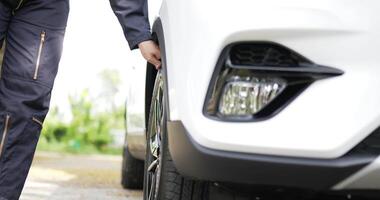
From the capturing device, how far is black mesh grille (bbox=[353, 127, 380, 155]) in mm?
1894

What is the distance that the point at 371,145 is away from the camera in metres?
1.91

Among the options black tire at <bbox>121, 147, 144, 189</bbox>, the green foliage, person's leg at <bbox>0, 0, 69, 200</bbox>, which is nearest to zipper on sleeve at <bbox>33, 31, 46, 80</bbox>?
person's leg at <bbox>0, 0, 69, 200</bbox>

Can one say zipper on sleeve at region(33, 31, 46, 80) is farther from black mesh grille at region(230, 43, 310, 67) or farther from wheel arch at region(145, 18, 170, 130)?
black mesh grille at region(230, 43, 310, 67)

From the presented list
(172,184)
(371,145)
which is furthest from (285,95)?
(172,184)

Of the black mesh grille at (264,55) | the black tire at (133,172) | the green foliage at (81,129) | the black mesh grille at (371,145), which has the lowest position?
the green foliage at (81,129)

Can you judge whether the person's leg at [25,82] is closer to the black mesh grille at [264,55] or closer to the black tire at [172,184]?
the black tire at [172,184]

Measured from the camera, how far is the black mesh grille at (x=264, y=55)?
1.95 meters

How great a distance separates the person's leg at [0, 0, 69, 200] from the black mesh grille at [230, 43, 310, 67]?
1.14 metres

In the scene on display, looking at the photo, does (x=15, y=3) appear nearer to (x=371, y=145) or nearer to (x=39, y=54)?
(x=39, y=54)

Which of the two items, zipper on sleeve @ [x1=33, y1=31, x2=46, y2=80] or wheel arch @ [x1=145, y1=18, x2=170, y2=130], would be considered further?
zipper on sleeve @ [x1=33, y1=31, x2=46, y2=80]

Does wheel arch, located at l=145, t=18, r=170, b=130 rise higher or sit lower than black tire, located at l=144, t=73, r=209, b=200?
higher

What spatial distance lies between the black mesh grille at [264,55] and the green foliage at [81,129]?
21.7 m

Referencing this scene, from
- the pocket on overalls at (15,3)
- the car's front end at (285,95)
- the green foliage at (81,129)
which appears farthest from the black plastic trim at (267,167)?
the green foliage at (81,129)

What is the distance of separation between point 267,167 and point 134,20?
0.92m
